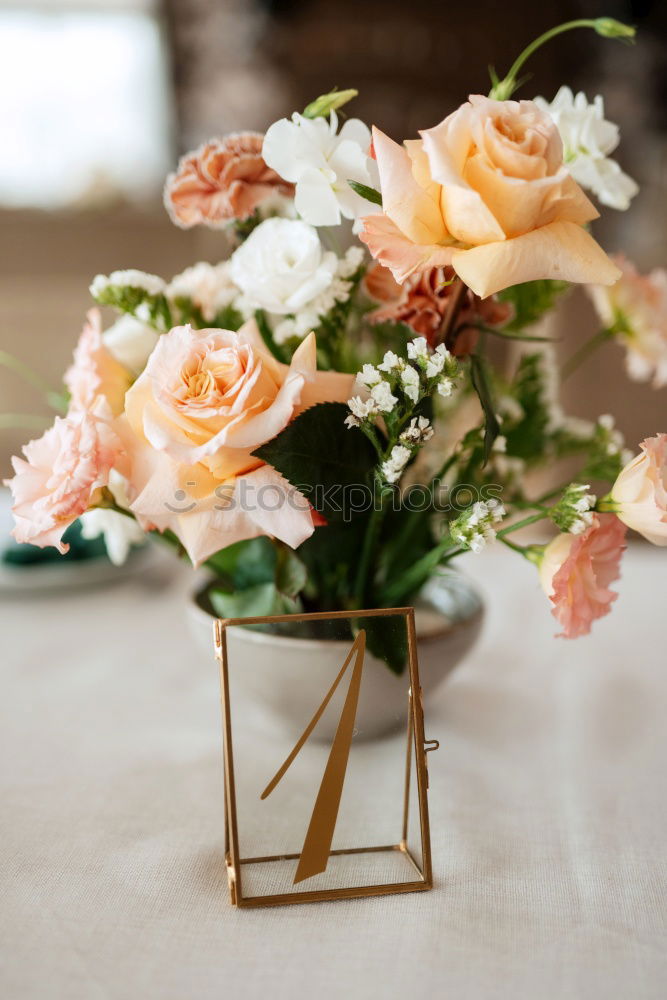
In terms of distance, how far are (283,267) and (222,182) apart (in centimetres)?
8

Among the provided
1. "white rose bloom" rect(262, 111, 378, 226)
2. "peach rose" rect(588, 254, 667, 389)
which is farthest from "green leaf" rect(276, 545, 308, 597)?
"peach rose" rect(588, 254, 667, 389)

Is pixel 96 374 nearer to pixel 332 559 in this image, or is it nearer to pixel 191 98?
pixel 332 559

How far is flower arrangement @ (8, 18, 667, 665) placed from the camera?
0.40 m

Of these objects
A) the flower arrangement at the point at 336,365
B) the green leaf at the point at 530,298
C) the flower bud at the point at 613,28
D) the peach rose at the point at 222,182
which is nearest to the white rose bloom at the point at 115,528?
the flower arrangement at the point at 336,365

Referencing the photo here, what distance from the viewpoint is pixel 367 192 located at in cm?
43

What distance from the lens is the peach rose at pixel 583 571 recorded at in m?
0.44

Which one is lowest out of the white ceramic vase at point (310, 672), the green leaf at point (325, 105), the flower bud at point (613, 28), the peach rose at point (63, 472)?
the white ceramic vase at point (310, 672)

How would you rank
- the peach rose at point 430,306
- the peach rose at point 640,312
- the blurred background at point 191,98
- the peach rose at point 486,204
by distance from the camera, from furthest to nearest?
1. the blurred background at point 191,98
2. the peach rose at point 640,312
3. the peach rose at point 430,306
4. the peach rose at point 486,204

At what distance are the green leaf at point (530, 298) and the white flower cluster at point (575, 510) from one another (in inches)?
6.8

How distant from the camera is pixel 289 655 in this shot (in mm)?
513

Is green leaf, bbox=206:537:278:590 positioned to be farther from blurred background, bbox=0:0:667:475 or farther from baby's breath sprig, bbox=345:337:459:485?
blurred background, bbox=0:0:667:475

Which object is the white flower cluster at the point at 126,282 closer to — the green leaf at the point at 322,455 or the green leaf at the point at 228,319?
the green leaf at the point at 228,319

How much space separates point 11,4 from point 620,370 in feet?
7.89

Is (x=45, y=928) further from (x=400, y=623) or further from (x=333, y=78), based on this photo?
(x=333, y=78)
